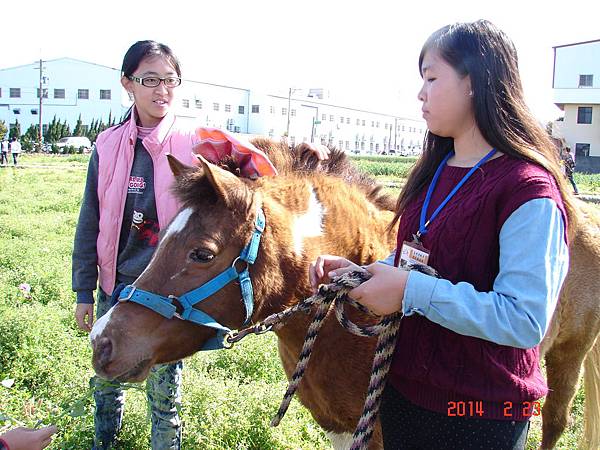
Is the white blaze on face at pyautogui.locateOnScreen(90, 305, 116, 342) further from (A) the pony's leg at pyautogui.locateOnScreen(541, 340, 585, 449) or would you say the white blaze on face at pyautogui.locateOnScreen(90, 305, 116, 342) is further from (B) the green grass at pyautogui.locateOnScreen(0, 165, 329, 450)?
(A) the pony's leg at pyautogui.locateOnScreen(541, 340, 585, 449)

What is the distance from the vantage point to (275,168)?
2.64 meters

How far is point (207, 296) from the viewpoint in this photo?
6.97ft

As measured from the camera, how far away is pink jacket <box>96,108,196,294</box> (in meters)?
2.85

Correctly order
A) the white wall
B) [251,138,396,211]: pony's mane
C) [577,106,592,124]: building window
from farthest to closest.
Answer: the white wall
[577,106,592,124]: building window
[251,138,396,211]: pony's mane

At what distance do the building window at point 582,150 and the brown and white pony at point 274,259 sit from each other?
A: 47957 mm

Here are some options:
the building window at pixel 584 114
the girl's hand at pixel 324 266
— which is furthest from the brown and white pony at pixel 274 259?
the building window at pixel 584 114

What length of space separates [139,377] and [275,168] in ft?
3.71

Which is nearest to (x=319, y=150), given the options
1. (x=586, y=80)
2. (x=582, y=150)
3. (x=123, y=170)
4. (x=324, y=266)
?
(x=324, y=266)

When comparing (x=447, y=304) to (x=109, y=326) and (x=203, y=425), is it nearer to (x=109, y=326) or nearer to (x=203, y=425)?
(x=109, y=326)

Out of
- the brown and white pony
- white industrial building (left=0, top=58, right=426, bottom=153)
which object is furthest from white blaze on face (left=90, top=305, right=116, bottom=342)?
white industrial building (left=0, top=58, right=426, bottom=153)

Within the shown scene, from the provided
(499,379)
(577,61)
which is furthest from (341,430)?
(577,61)

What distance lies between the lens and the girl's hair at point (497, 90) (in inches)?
64.9

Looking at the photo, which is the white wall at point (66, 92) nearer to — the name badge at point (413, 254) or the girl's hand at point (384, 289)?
the name badge at point (413, 254)

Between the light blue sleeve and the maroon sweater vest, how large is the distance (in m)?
0.07
